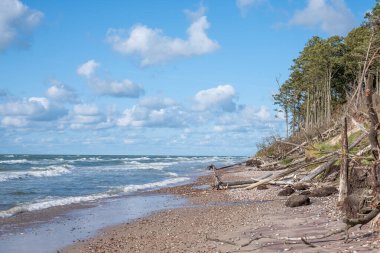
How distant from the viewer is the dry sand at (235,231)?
7480 millimetres

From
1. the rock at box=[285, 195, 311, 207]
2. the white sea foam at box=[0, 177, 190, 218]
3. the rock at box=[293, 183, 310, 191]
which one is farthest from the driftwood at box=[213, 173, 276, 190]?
the white sea foam at box=[0, 177, 190, 218]

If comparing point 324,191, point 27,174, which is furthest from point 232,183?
point 27,174

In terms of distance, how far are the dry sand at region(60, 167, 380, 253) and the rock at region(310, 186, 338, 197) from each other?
38 centimetres

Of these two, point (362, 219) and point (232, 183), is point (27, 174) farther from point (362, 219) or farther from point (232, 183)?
point (362, 219)

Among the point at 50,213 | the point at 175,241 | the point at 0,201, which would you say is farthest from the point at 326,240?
the point at 0,201

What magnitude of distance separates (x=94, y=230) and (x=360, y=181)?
24.2 feet

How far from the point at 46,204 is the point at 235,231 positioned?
10.5 m

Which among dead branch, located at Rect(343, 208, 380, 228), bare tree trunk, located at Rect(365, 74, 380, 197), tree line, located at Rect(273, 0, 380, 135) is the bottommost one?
dead branch, located at Rect(343, 208, 380, 228)

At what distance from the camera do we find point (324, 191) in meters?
14.2

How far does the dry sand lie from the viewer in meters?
7.48

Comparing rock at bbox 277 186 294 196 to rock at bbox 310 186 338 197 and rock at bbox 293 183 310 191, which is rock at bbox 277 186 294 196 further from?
rock at bbox 310 186 338 197

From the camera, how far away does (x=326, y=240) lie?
24.4 feet

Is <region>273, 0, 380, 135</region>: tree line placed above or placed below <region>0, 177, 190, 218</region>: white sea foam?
above

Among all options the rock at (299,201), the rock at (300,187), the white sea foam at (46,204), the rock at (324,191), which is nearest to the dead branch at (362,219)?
the rock at (299,201)
